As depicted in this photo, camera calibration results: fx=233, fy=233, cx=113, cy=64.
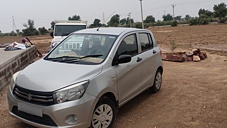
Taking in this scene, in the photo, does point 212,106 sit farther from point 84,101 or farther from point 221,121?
point 84,101

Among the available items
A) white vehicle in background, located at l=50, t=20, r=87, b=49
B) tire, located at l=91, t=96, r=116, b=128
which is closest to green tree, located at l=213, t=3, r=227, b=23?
white vehicle in background, located at l=50, t=20, r=87, b=49

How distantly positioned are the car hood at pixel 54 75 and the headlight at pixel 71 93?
0.07 metres

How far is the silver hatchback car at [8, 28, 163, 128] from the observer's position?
318cm

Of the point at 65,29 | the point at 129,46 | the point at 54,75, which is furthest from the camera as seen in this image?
the point at 65,29

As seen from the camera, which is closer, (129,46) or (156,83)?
(129,46)

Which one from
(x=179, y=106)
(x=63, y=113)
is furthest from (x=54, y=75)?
(x=179, y=106)

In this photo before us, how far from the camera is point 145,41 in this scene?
531cm

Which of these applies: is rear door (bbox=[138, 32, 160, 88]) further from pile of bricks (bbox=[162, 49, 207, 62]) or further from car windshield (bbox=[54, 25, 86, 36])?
car windshield (bbox=[54, 25, 86, 36])

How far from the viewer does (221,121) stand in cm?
416

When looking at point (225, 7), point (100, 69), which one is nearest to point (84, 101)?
point (100, 69)

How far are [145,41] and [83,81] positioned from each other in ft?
7.94

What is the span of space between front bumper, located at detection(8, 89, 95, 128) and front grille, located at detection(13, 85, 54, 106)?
55 millimetres

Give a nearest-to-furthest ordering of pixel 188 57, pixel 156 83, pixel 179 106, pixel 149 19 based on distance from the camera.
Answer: pixel 179 106
pixel 156 83
pixel 188 57
pixel 149 19

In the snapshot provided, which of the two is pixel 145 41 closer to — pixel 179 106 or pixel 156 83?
pixel 156 83
